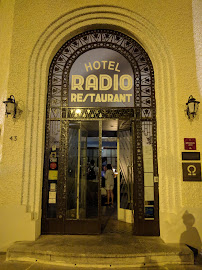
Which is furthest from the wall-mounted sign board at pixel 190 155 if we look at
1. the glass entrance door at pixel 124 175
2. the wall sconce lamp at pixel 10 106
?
the wall sconce lamp at pixel 10 106

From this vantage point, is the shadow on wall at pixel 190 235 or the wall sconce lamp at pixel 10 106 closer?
the shadow on wall at pixel 190 235

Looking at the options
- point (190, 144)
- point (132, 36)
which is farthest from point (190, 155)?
point (132, 36)

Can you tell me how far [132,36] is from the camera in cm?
529

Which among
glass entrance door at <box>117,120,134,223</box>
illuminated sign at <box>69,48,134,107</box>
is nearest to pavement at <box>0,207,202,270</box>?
glass entrance door at <box>117,120,134,223</box>

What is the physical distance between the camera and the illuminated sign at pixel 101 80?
5.10 m

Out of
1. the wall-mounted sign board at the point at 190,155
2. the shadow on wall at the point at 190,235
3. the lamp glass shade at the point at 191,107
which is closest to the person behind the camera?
the shadow on wall at the point at 190,235

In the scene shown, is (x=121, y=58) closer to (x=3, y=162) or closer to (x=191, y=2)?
(x=191, y=2)

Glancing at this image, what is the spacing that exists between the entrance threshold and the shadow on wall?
0.30 metres

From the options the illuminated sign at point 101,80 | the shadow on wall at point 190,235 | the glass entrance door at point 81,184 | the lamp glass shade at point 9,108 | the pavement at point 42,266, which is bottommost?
the pavement at point 42,266

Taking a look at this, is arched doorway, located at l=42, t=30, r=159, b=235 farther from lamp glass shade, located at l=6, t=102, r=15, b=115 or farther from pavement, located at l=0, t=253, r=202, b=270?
pavement, located at l=0, t=253, r=202, b=270

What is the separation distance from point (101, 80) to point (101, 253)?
12.8 feet

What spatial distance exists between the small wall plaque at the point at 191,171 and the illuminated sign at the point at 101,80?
6.41 ft

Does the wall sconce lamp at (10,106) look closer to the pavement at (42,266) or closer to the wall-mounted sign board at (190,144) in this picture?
the pavement at (42,266)

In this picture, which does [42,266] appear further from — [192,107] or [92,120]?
[192,107]
